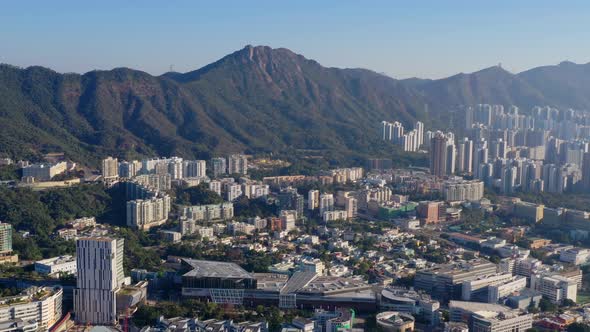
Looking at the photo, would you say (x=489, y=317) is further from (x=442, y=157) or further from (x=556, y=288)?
(x=442, y=157)

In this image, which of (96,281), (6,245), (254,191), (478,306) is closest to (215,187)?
(254,191)

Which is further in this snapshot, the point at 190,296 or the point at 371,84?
the point at 371,84

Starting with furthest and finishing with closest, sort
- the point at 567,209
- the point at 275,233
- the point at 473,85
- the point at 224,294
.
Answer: the point at 473,85, the point at 567,209, the point at 275,233, the point at 224,294

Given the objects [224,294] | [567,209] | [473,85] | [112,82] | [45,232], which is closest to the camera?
[224,294]

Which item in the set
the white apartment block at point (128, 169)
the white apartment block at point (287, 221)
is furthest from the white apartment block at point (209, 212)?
the white apartment block at point (128, 169)

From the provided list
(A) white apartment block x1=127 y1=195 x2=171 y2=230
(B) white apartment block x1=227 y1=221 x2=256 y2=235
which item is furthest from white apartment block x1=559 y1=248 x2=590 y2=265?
(A) white apartment block x1=127 y1=195 x2=171 y2=230

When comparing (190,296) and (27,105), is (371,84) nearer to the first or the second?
(27,105)

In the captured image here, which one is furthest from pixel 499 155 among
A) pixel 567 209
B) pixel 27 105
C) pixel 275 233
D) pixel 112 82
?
pixel 27 105
